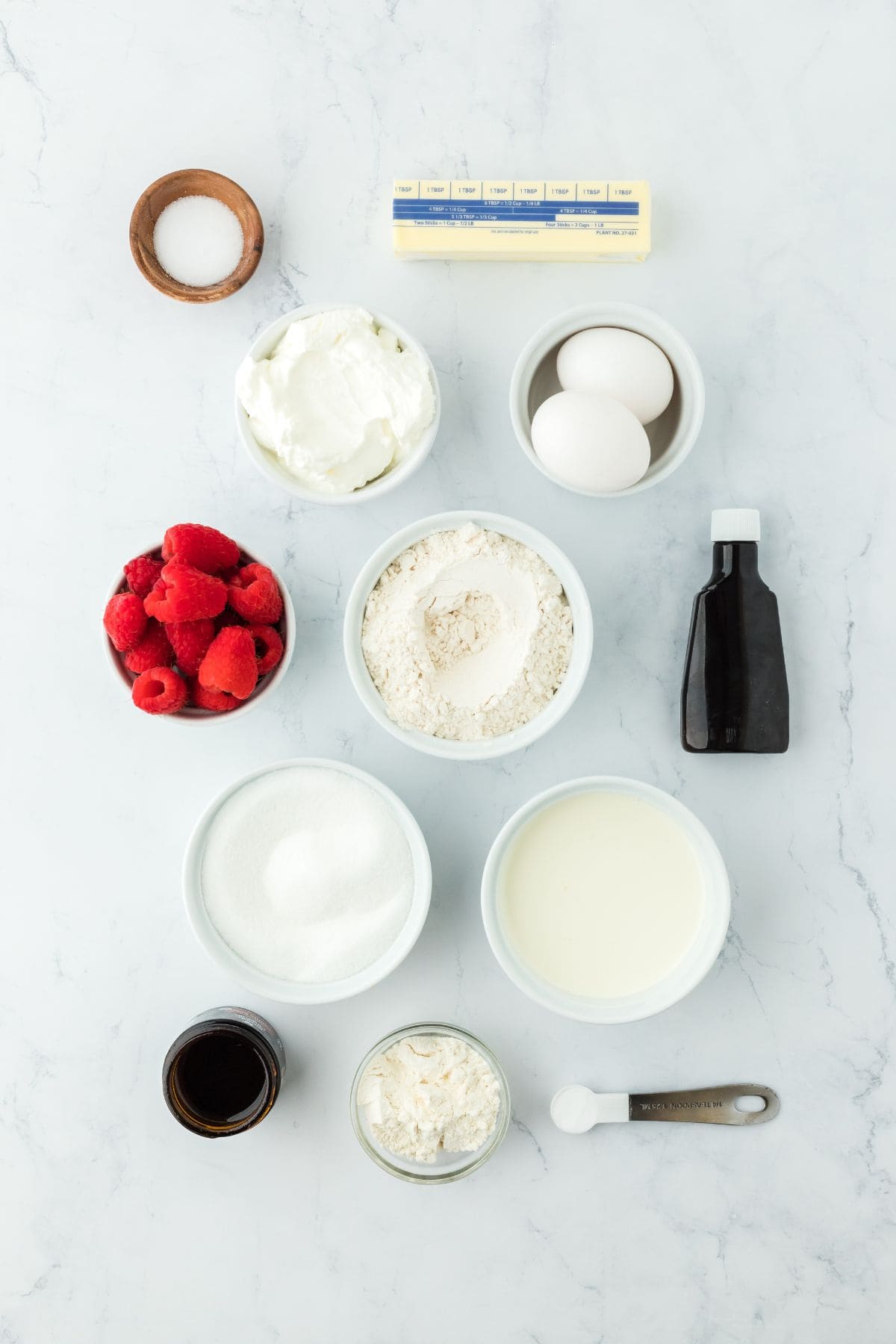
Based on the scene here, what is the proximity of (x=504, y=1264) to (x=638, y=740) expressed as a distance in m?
0.63

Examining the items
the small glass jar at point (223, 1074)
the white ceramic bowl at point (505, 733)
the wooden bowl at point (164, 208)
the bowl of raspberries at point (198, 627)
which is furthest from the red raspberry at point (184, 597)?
the small glass jar at point (223, 1074)

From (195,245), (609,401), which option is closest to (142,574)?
(195,245)

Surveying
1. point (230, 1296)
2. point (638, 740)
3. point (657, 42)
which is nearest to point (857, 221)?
point (657, 42)

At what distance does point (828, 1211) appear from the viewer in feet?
3.32

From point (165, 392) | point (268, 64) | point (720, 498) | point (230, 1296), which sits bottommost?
point (230, 1296)

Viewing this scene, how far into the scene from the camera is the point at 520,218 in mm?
969

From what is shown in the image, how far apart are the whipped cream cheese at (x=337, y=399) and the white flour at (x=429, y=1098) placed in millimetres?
622

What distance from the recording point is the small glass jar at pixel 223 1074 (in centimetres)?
91

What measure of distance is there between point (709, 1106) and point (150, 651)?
81 cm

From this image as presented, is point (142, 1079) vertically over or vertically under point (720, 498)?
under

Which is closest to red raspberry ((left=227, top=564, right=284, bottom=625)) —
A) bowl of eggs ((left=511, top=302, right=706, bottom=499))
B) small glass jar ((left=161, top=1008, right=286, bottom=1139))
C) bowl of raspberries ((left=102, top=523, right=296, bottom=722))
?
bowl of raspberries ((left=102, top=523, right=296, bottom=722))

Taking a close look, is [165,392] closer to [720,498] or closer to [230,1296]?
[720,498]

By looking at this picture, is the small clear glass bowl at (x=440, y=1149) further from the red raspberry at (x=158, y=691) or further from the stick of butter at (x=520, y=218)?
the stick of butter at (x=520, y=218)

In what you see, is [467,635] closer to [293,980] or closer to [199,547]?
[199,547]
